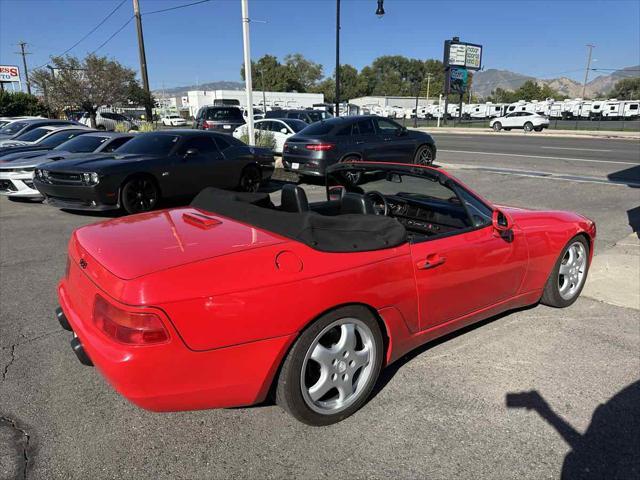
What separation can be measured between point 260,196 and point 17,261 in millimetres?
3953

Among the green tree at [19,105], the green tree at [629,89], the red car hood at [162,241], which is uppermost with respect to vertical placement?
the green tree at [629,89]

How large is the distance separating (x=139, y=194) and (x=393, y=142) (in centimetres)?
669

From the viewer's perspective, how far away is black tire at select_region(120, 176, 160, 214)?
7883mm

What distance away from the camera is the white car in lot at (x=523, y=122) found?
37438 mm

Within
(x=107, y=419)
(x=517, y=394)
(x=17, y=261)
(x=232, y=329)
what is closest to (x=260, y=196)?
(x=232, y=329)


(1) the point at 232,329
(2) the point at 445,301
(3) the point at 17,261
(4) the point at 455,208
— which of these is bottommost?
(3) the point at 17,261

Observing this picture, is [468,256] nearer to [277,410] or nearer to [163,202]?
[277,410]

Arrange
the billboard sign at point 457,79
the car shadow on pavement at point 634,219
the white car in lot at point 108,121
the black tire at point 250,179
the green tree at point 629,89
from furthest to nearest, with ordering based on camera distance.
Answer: the green tree at point 629,89 < the billboard sign at point 457,79 < the white car in lot at point 108,121 < the black tire at point 250,179 < the car shadow on pavement at point 634,219

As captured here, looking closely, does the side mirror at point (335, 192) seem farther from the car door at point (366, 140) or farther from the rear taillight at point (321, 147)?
the car door at point (366, 140)

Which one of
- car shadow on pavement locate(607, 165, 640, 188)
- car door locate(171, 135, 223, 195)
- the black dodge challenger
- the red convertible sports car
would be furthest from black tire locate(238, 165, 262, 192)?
car shadow on pavement locate(607, 165, 640, 188)

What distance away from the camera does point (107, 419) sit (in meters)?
2.69

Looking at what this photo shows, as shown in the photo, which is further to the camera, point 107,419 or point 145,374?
point 107,419

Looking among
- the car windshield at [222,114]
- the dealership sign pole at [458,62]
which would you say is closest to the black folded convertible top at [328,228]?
the car windshield at [222,114]

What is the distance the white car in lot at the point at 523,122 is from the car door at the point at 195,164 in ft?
114
